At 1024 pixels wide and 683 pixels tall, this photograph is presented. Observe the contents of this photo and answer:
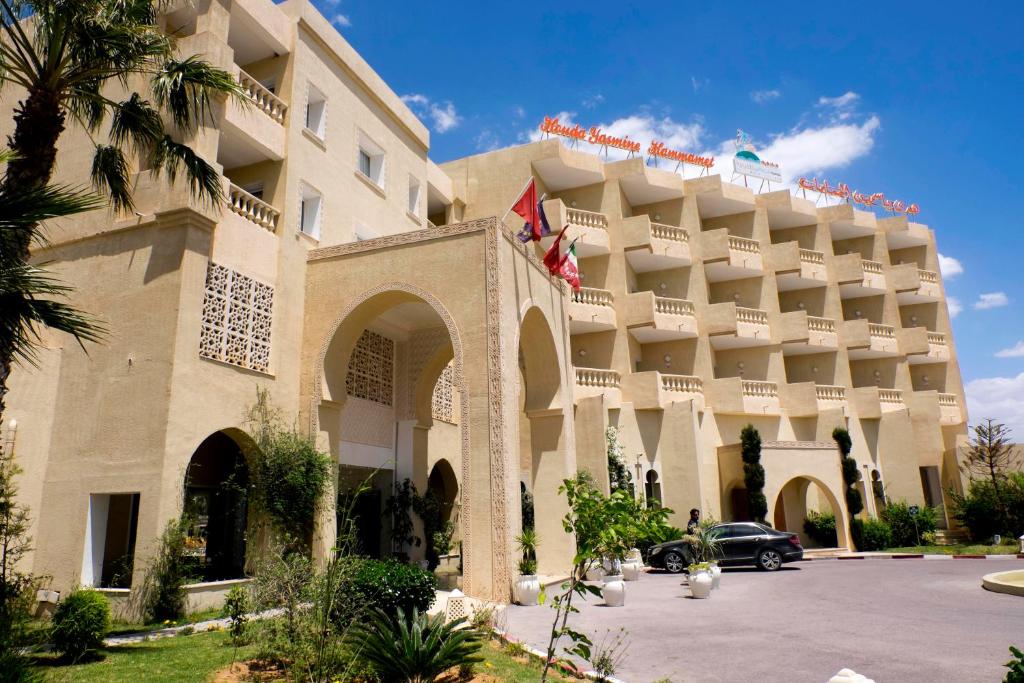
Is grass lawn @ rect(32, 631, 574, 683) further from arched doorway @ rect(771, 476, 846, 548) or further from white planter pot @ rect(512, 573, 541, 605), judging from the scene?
arched doorway @ rect(771, 476, 846, 548)

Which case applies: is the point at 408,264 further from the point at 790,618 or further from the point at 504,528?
the point at 790,618

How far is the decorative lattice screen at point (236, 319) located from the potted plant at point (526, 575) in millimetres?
6506

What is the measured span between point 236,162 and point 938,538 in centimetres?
2960

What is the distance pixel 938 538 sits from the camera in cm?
2842

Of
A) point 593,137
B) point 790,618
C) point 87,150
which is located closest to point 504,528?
point 790,618

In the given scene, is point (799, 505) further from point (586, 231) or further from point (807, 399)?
point (586, 231)

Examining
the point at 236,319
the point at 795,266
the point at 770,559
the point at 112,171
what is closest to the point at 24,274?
the point at 112,171

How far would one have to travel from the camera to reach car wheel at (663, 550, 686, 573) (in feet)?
65.1

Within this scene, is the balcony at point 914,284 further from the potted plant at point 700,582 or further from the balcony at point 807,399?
the potted plant at point 700,582

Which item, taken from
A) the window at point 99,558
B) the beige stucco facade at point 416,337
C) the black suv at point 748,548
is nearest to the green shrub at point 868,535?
the beige stucco facade at point 416,337

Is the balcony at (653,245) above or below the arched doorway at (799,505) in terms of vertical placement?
above

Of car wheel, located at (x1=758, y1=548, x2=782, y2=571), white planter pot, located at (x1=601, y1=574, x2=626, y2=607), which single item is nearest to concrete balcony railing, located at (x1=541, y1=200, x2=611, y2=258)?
car wheel, located at (x1=758, y1=548, x2=782, y2=571)

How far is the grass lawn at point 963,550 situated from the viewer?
77.1 feet

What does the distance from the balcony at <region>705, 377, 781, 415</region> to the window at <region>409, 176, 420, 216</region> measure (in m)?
14.5
